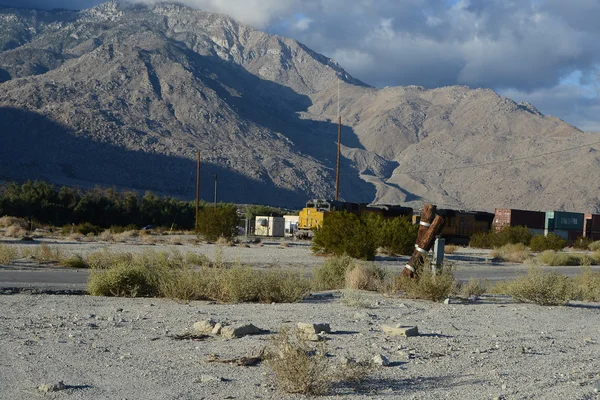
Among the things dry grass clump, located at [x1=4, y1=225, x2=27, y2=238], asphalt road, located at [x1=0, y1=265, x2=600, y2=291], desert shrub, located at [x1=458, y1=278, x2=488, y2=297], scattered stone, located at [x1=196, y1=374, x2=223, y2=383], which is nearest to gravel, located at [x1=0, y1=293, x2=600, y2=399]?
scattered stone, located at [x1=196, y1=374, x2=223, y2=383]

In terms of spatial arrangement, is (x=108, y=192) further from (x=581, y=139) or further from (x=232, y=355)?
(x=581, y=139)

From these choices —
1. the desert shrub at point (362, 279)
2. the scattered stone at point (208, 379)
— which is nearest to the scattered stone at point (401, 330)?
the scattered stone at point (208, 379)

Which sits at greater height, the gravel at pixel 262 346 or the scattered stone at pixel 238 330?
the scattered stone at pixel 238 330

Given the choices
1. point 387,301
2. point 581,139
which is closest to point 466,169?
point 581,139

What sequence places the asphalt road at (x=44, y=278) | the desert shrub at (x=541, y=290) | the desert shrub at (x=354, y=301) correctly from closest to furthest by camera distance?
the desert shrub at (x=354, y=301) → the desert shrub at (x=541, y=290) → the asphalt road at (x=44, y=278)

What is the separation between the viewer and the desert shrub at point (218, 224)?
48.7m

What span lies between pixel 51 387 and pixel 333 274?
13070 mm

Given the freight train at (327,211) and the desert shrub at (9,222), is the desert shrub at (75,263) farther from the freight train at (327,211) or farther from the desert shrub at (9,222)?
the desert shrub at (9,222)

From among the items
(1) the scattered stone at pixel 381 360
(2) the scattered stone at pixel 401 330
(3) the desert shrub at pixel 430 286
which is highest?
(3) the desert shrub at pixel 430 286

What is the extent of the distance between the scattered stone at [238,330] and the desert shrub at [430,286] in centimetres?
610

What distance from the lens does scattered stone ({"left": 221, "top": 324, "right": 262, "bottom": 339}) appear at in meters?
10.2

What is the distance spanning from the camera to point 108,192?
78.0m

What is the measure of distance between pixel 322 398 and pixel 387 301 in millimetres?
8405

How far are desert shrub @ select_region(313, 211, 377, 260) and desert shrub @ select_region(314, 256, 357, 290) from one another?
13.0 metres
